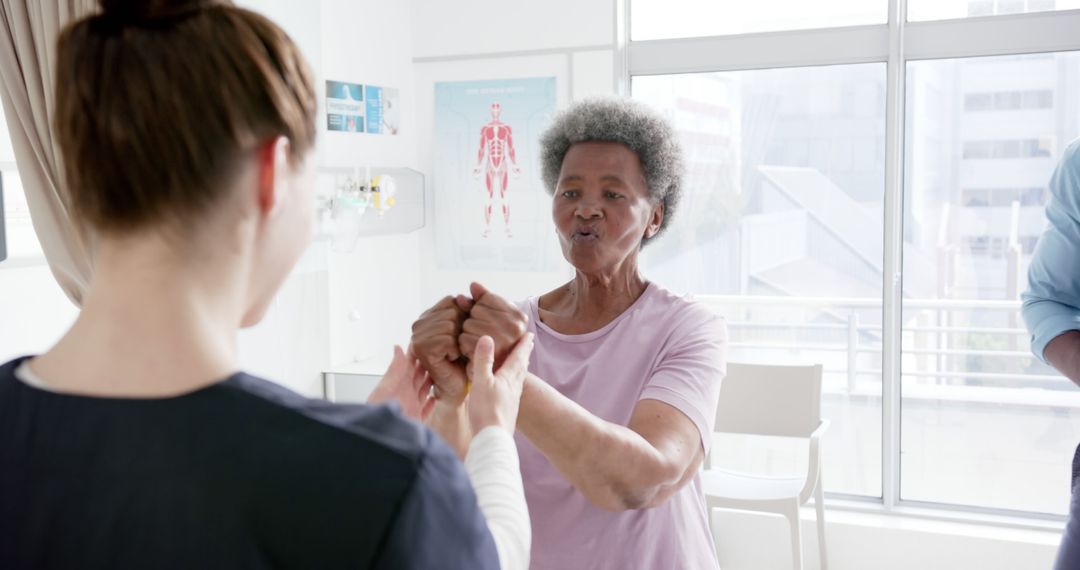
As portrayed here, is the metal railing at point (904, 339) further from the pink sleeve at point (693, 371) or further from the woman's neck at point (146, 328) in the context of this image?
the woman's neck at point (146, 328)

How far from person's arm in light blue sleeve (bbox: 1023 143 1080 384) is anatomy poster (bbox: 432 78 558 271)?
110 inches

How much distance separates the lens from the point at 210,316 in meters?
0.69

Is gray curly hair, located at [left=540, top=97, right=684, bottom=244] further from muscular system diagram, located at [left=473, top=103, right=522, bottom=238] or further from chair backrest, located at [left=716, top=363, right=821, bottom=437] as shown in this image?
muscular system diagram, located at [left=473, top=103, right=522, bottom=238]

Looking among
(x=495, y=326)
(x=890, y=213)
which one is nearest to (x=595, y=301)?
(x=495, y=326)

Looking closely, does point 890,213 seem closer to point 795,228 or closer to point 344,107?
point 795,228

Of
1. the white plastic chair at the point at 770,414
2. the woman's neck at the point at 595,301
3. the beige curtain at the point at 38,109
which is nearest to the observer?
the woman's neck at the point at 595,301

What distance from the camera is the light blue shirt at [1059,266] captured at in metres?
1.49

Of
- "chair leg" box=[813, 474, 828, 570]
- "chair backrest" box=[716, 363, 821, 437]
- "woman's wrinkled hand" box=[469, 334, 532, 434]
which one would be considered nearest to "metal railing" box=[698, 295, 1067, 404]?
"chair backrest" box=[716, 363, 821, 437]

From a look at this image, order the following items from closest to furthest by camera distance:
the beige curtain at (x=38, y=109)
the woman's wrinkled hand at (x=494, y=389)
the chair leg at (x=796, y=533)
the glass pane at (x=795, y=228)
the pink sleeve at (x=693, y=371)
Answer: the woman's wrinkled hand at (x=494, y=389)
the pink sleeve at (x=693, y=371)
the beige curtain at (x=38, y=109)
the chair leg at (x=796, y=533)
the glass pane at (x=795, y=228)

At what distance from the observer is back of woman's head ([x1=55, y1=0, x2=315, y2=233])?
655mm

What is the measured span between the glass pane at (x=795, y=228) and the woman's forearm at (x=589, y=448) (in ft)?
8.84

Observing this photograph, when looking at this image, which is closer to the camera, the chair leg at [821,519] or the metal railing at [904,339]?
the chair leg at [821,519]

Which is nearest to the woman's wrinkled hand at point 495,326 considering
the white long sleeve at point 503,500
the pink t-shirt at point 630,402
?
the pink t-shirt at point 630,402

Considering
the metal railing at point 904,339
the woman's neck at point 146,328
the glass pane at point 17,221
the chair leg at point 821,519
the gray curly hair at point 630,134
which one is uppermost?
the gray curly hair at point 630,134
